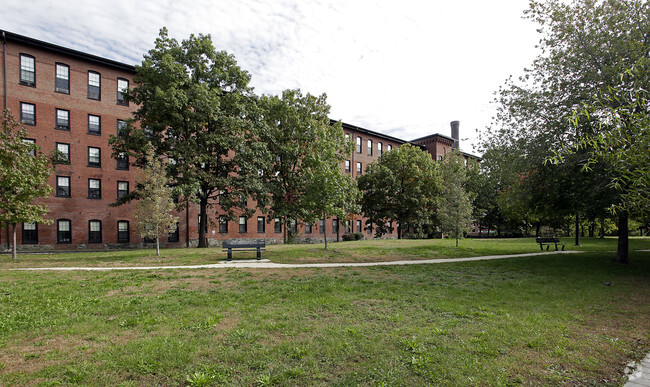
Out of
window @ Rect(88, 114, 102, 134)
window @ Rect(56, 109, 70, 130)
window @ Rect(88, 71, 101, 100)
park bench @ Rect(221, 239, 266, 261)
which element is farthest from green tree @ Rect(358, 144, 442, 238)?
window @ Rect(56, 109, 70, 130)

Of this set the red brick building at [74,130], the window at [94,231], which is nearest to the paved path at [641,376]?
the red brick building at [74,130]

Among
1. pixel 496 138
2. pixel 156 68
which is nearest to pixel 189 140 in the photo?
pixel 156 68

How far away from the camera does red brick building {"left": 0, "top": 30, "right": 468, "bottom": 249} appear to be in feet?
85.7

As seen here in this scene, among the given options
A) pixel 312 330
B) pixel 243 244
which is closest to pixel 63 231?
pixel 243 244

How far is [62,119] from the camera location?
2803cm

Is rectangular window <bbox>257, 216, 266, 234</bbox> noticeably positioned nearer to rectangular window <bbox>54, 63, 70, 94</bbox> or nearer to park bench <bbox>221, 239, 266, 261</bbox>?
rectangular window <bbox>54, 63, 70, 94</bbox>

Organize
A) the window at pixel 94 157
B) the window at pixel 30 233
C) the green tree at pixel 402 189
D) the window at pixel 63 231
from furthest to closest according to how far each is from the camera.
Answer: the green tree at pixel 402 189, the window at pixel 94 157, the window at pixel 63 231, the window at pixel 30 233

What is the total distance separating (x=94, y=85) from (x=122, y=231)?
1317cm

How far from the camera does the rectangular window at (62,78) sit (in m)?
27.7

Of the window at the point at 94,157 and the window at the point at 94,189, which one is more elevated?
the window at the point at 94,157

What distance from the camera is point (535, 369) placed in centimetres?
440

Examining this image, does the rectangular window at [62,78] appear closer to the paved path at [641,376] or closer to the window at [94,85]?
the window at [94,85]

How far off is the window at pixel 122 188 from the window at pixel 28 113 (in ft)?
25.1

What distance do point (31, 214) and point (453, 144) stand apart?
6259 centimetres
